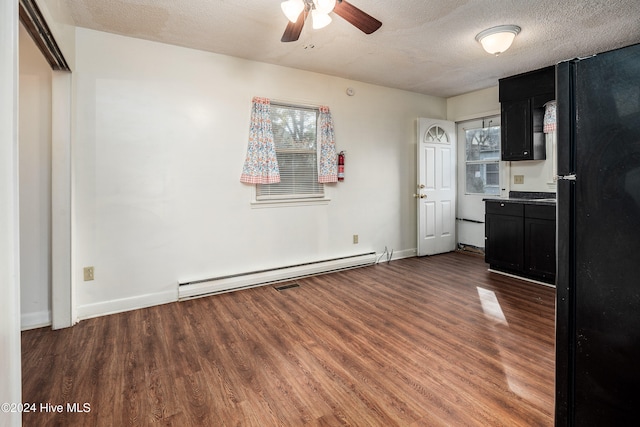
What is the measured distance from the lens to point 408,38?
3.14 m

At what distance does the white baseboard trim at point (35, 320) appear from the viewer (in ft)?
8.72

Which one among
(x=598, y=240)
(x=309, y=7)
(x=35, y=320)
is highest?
(x=309, y=7)

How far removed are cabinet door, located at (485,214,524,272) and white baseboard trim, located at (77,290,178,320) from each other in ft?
12.4

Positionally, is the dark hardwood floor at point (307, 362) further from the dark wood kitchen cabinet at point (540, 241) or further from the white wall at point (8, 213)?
the white wall at point (8, 213)

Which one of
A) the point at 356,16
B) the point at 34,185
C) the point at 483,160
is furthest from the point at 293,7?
the point at 483,160

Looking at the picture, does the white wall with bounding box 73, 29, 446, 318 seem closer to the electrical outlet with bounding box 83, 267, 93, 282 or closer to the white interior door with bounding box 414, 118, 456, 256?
the electrical outlet with bounding box 83, 267, 93, 282

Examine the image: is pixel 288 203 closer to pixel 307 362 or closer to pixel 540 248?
pixel 307 362

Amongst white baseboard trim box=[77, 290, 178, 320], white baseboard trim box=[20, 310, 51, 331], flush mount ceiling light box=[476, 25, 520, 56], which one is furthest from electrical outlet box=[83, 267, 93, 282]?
flush mount ceiling light box=[476, 25, 520, 56]

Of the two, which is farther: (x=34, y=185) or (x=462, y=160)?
(x=462, y=160)

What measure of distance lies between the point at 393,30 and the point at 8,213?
3018 millimetres

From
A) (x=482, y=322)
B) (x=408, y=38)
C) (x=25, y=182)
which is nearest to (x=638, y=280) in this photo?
(x=482, y=322)

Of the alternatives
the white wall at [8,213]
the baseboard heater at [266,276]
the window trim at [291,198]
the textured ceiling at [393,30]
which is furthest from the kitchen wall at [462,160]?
the white wall at [8,213]

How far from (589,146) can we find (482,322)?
7.00 feet

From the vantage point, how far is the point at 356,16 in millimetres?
2217
